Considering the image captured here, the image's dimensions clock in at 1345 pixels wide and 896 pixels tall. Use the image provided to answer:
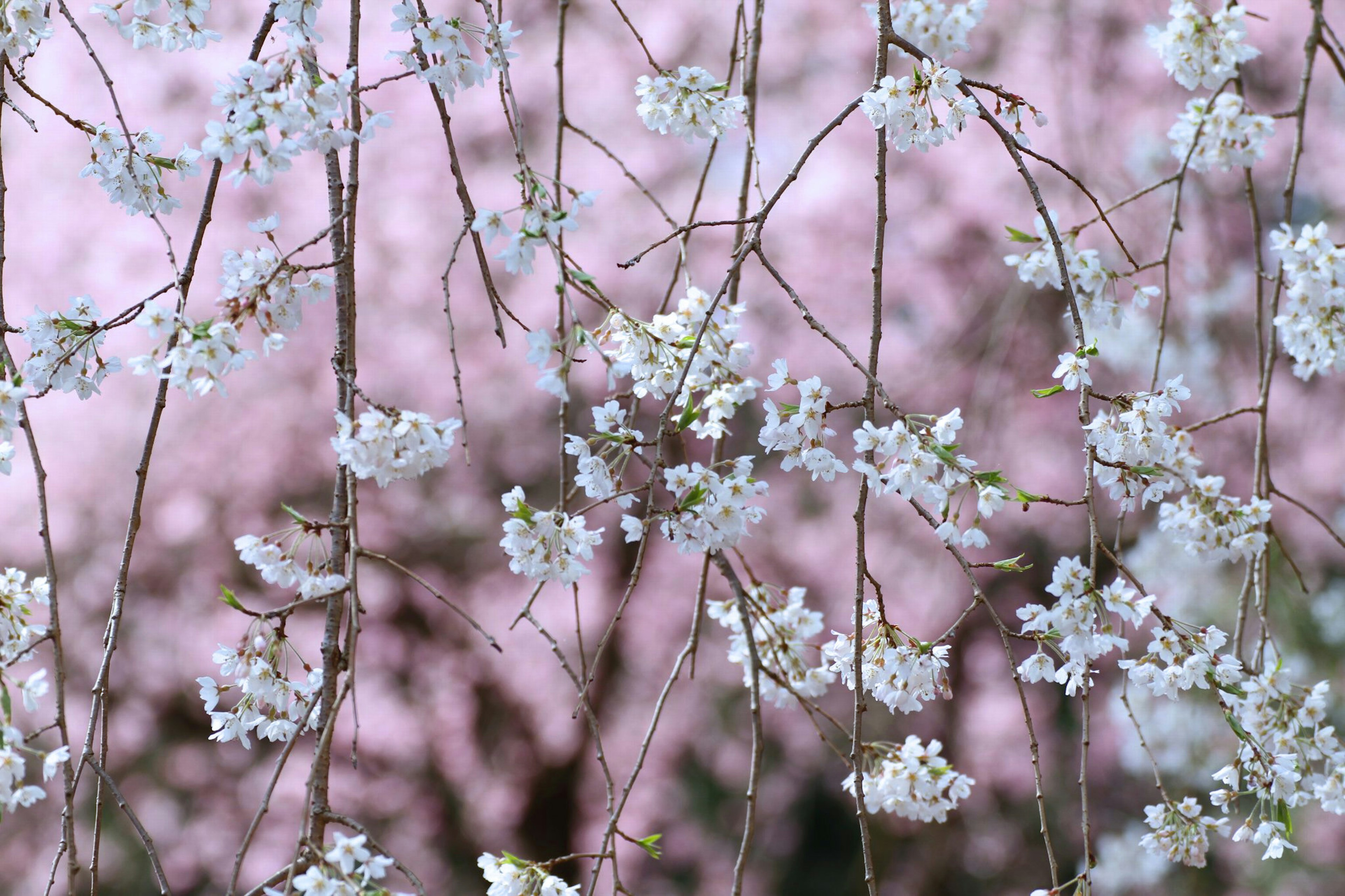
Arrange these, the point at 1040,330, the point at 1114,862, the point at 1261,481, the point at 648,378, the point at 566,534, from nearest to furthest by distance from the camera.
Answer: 1. the point at 566,534
2. the point at 648,378
3. the point at 1261,481
4. the point at 1040,330
5. the point at 1114,862

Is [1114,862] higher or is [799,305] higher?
[1114,862]

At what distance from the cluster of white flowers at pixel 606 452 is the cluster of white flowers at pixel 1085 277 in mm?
597

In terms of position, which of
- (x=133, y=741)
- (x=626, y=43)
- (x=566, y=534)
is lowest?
(x=566, y=534)

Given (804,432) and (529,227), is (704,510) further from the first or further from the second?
(529,227)

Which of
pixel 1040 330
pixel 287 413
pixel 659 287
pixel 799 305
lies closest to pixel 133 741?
pixel 287 413

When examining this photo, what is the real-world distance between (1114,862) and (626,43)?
3.96 meters

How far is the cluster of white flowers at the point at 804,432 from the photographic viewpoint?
46.5 inches

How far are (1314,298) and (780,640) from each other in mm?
811

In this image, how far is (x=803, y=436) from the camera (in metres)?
1.21

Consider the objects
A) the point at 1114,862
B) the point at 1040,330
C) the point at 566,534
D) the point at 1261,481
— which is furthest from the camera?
the point at 1114,862

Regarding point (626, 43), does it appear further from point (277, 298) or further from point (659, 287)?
point (277, 298)

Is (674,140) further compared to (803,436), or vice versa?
(674,140)

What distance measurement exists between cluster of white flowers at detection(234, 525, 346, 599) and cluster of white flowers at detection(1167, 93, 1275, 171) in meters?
1.25

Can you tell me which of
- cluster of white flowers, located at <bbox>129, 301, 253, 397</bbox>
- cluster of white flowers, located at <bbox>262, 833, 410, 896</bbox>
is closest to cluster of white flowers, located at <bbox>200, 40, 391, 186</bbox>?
cluster of white flowers, located at <bbox>129, 301, 253, 397</bbox>
